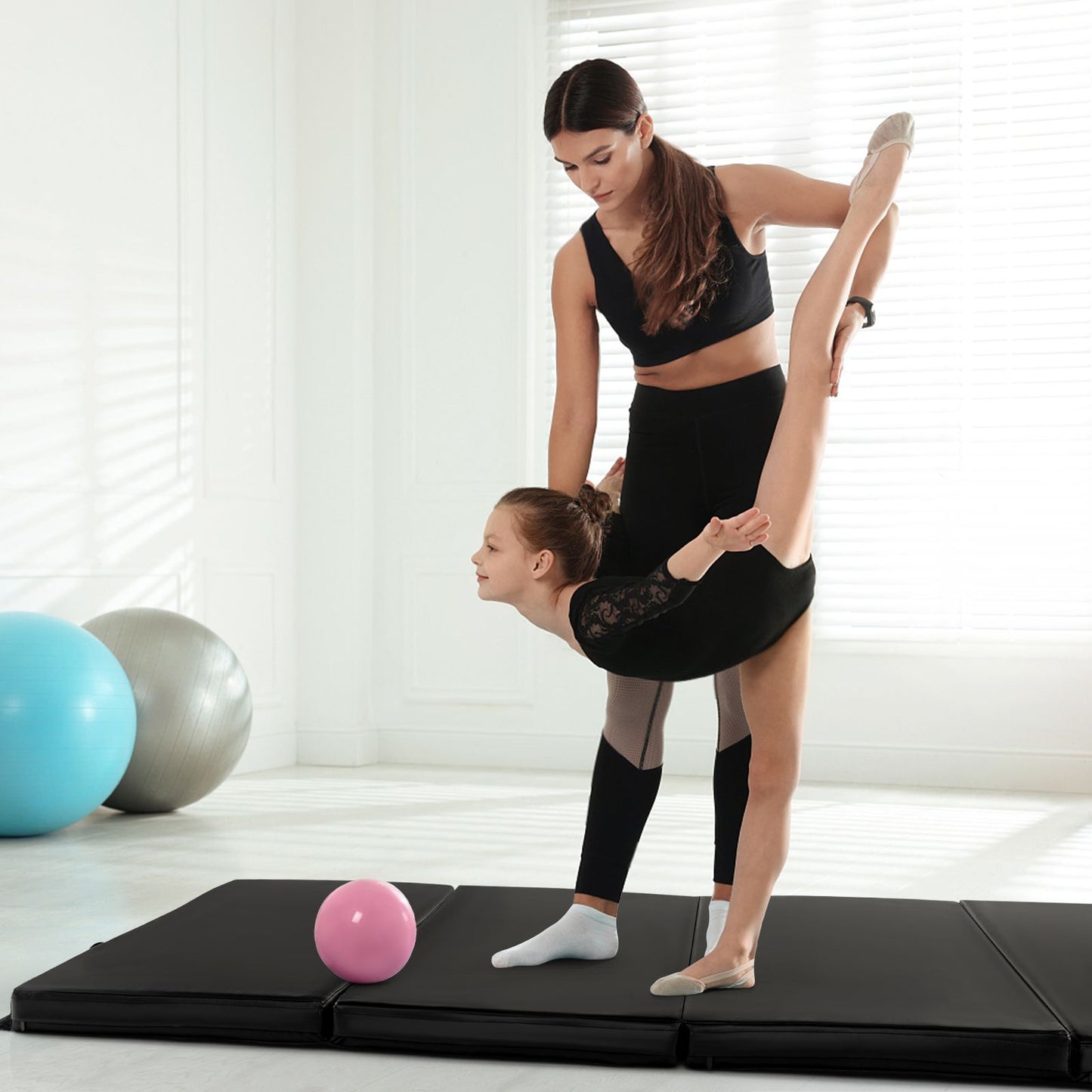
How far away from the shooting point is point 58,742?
11.1ft

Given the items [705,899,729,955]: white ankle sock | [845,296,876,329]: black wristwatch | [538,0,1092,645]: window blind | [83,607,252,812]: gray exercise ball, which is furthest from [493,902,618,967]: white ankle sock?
[538,0,1092,645]: window blind

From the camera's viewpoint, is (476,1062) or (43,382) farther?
(43,382)

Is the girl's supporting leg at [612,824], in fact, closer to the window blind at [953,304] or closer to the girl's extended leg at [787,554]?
the girl's extended leg at [787,554]

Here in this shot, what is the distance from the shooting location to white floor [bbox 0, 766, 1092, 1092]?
1810 mm

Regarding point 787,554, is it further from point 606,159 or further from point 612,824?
point 606,159

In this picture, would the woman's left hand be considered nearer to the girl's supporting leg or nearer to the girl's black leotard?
the girl's black leotard

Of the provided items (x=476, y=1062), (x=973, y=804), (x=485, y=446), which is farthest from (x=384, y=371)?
(x=476, y=1062)

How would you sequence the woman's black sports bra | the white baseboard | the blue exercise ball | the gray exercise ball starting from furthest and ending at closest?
the white baseboard < the gray exercise ball < the blue exercise ball < the woman's black sports bra

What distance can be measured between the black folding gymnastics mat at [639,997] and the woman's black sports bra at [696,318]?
984 millimetres

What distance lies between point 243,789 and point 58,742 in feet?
3.74

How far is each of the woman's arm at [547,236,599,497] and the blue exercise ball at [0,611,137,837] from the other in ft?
5.84

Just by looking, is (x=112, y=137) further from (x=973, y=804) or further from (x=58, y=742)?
(x=973, y=804)

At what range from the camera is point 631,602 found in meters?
1.87

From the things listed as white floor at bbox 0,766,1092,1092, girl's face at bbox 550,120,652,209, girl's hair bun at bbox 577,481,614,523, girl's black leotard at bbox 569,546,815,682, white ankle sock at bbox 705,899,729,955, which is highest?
girl's face at bbox 550,120,652,209
